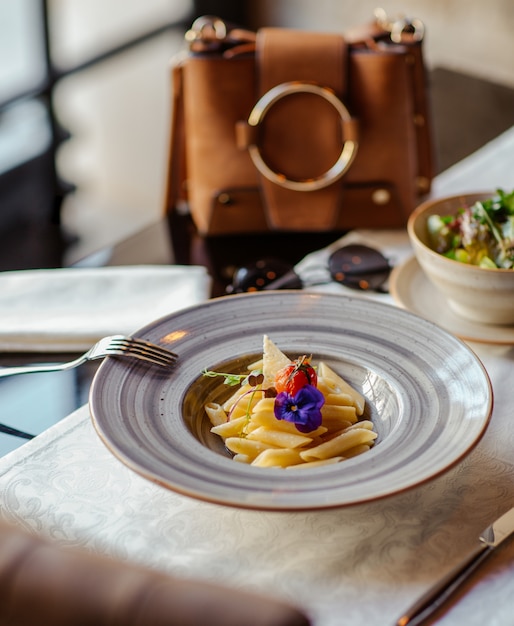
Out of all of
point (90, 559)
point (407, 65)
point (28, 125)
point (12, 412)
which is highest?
point (407, 65)

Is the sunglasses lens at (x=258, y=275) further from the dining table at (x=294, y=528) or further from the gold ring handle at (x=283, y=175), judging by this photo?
the dining table at (x=294, y=528)

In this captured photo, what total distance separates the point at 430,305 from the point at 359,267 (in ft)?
0.42

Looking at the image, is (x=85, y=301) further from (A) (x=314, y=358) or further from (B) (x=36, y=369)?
(A) (x=314, y=358)

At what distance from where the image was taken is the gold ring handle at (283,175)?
49.5 inches

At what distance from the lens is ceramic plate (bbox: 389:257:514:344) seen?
3.39 ft

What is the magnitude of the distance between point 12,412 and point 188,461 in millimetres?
290

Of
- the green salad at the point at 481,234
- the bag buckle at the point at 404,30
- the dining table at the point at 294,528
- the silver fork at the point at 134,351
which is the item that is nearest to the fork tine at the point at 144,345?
the silver fork at the point at 134,351

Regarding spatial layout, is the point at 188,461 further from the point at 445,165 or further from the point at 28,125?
the point at 28,125

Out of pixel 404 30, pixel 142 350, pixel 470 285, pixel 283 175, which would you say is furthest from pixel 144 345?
pixel 404 30

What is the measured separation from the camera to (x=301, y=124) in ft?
4.18

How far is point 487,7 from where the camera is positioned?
298cm

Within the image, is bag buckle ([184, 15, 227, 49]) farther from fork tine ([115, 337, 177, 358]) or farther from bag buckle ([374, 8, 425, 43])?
fork tine ([115, 337, 177, 358])

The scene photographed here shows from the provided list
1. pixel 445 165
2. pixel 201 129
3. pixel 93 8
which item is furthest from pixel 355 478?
pixel 93 8

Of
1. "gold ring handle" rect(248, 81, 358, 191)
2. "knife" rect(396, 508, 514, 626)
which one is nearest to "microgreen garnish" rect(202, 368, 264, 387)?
"knife" rect(396, 508, 514, 626)
